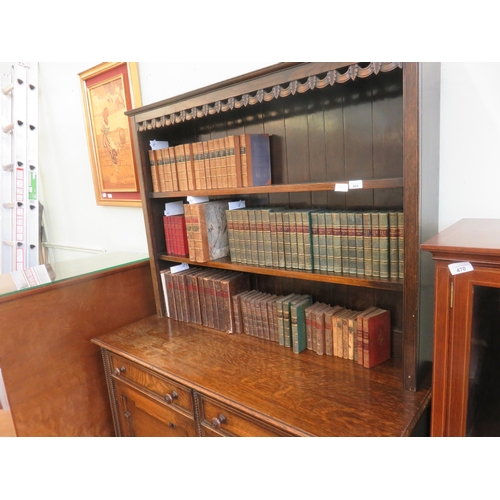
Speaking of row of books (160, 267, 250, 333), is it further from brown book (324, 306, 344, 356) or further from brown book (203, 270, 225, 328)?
brown book (324, 306, 344, 356)

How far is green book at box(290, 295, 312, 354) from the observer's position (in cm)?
152

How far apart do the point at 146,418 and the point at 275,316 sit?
79 centimetres

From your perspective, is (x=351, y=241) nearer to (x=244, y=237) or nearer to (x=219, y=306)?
(x=244, y=237)

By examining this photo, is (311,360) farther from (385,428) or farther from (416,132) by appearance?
(416,132)

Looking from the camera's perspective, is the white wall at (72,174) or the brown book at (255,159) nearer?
the brown book at (255,159)

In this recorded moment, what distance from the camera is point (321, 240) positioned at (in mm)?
1441

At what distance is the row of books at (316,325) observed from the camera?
139cm

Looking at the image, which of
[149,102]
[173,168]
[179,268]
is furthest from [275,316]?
[149,102]

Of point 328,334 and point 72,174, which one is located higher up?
point 72,174

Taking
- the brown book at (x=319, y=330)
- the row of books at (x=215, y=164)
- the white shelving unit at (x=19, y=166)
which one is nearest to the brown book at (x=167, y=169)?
the row of books at (x=215, y=164)

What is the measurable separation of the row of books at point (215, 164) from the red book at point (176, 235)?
0.15m

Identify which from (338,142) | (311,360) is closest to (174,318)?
(311,360)

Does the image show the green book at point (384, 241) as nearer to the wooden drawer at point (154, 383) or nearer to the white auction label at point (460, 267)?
the white auction label at point (460, 267)

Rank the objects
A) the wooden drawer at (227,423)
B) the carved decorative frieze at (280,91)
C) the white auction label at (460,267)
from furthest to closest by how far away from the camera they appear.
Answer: the wooden drawer at (227,423) → the carved decorative frieze at (280,91) → the white auction label at (460,267)
